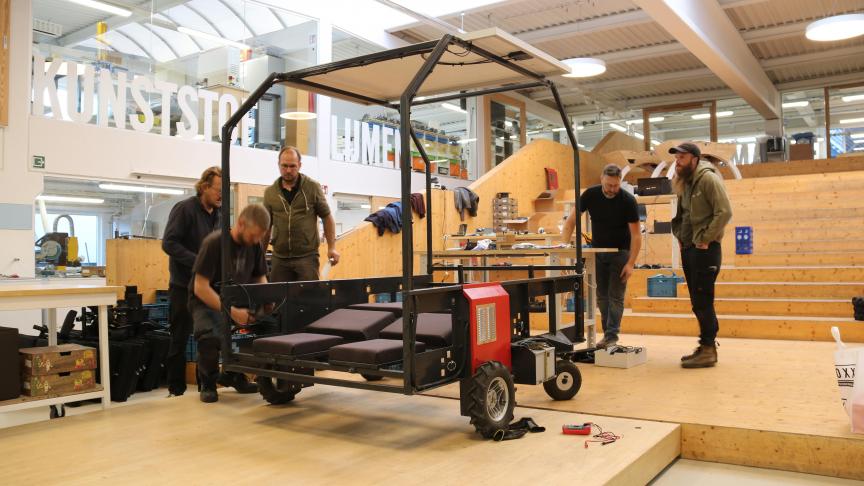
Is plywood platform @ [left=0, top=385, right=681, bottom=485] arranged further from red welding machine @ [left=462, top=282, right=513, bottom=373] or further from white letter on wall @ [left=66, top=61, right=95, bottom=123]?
white letter on wall @ [left=66, top=61, right=95, bottom=123]

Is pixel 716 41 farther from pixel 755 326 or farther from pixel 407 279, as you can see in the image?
pixel 407 279

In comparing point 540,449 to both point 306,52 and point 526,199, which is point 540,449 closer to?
point 306,52

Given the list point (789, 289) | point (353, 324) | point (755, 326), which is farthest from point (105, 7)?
point (789, 289)

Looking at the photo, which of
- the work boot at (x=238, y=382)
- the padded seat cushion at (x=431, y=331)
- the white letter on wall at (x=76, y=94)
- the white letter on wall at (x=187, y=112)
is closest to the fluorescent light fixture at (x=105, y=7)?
the white letter on wall at (x=76, y=94)

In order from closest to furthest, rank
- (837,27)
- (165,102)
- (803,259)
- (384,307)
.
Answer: (384,307)
(803,259)
(165,102)
(837,27)

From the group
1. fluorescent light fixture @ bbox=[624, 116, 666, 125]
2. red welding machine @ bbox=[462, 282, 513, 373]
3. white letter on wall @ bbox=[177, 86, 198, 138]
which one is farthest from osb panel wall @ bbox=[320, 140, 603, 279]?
red welding machine @ bbox=[462, 282, 513, 373]

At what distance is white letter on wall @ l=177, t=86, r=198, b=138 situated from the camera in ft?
30.1

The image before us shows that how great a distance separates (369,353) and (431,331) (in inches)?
14.6

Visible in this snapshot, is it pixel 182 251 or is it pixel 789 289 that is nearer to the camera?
pixel 182 251

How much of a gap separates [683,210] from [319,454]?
341 cm

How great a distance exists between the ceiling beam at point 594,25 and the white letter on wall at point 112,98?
7.77 metres

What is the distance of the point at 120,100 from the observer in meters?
8.43

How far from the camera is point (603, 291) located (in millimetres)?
5773

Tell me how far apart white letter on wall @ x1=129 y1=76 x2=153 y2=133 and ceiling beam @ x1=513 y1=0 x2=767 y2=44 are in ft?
24.4
